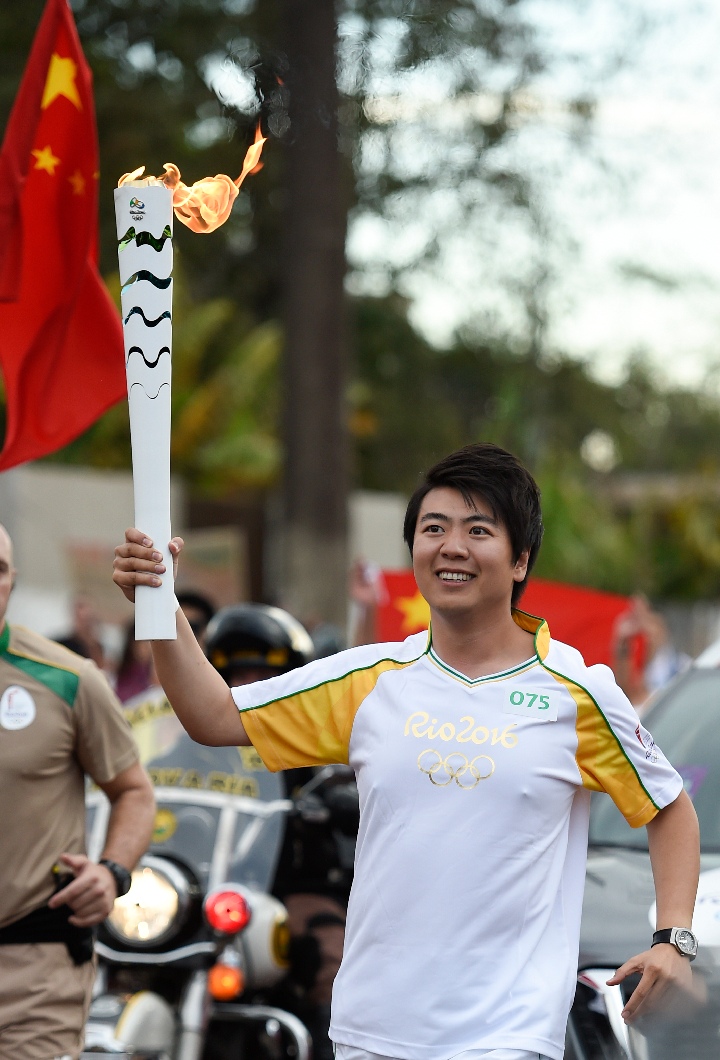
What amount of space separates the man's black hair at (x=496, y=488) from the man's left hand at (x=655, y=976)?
76 cm

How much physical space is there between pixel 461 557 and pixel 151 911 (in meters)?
2.19

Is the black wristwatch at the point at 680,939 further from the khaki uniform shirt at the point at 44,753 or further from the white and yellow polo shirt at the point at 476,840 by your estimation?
the khaki uniform shirt at the point at 44,753

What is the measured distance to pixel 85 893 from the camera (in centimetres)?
364

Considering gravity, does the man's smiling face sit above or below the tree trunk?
below

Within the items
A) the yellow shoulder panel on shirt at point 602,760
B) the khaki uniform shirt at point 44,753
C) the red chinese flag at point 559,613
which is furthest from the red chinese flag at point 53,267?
the red chinese flag at point 559,613

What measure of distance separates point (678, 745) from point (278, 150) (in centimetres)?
804

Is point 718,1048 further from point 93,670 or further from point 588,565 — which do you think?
point 588,565

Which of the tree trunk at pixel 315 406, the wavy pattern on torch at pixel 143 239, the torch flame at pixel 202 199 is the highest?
the tree trunk at pixel 315 406

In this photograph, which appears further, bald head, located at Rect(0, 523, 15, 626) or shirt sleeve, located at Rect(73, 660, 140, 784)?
shirt sleeve, located at Rect(73, 660, 140, 784)

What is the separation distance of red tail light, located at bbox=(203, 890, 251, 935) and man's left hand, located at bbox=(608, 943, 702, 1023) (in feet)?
6.22

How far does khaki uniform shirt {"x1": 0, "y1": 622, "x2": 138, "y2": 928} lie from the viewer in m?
3.62

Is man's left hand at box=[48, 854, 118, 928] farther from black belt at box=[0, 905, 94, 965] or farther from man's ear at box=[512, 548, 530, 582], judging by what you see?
man's ear at box=[512, 548, 530, 582]

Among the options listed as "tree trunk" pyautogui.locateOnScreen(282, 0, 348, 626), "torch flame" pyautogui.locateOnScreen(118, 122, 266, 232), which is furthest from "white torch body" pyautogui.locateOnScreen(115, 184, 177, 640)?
"tree trunk" pyautogui.locateOnScreen(282, 0, 348, 626)

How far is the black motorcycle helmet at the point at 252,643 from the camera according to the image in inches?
213
